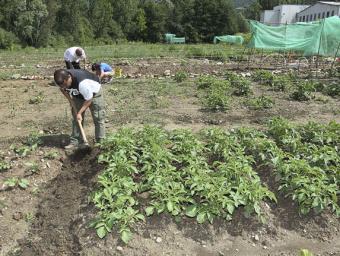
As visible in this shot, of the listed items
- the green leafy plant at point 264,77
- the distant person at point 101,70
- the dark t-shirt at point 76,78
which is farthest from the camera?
the green leafy plant at point 264,77

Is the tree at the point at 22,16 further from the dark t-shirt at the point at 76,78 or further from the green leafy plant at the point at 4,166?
the green leafy plant at the point at 4,166

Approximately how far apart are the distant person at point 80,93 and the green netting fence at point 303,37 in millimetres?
10023

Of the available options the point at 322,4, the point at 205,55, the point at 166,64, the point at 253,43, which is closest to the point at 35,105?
the point at 166,64

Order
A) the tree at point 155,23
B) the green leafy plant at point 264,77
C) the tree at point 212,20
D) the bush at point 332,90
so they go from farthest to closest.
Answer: the tree at point 155,23, the tree at point 212,20, the green leafy plant at point 264,77, the bush at point 332,90

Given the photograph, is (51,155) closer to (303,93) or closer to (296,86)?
(303,93)

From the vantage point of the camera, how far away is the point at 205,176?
180 inches

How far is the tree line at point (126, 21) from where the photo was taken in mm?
35750

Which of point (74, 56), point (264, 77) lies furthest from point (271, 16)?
point (74, 56)

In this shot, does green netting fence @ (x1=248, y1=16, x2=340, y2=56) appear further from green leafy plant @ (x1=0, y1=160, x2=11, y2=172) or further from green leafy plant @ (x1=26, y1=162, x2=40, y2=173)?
green leafy plant @ (x1=0, y1=160, x2=11, y2=172)

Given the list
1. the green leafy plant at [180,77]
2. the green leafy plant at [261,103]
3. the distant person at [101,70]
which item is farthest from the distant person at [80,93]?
the green leafy plant at [180,77]

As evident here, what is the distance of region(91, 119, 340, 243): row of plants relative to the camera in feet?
13.8

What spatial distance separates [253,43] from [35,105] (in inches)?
347

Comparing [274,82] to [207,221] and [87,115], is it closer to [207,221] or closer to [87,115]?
[87,115]

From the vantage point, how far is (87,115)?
7.80m
